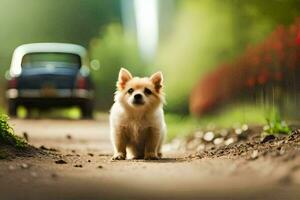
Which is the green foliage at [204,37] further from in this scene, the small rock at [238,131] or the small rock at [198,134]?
the small rock at [238,131]

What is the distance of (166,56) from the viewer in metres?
19.7

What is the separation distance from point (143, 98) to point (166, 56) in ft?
39.8

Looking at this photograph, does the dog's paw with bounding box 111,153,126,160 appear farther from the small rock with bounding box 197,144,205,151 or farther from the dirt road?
the small rock with bounding box 197,144,205,151

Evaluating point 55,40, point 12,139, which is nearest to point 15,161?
point 12,139

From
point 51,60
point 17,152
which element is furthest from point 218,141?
point 51,60

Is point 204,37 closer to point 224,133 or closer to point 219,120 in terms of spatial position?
point 219,120

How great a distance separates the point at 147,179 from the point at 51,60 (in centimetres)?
1276

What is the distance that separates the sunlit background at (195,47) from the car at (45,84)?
1.13 metres

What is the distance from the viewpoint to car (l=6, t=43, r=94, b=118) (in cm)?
1572

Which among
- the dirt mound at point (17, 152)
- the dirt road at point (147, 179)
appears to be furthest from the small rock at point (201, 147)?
the dirt mound at point (17, 152)

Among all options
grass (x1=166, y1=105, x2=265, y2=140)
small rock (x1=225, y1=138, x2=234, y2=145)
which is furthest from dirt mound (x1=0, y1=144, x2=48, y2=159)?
grass (x1=166, y1=105, x2=265, y2=140)

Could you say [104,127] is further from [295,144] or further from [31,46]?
[295,144]

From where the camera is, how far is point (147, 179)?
18.8 feet

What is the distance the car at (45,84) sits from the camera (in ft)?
51.6
